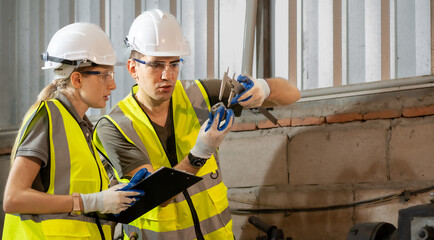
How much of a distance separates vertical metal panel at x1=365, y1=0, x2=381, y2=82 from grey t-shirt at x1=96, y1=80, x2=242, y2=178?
3.05 ft

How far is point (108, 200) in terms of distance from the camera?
2.57m

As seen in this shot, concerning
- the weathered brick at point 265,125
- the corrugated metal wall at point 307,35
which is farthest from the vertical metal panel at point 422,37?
the weathered brick at point 265,125

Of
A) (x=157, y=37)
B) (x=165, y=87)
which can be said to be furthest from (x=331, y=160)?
(x=157, y=37)

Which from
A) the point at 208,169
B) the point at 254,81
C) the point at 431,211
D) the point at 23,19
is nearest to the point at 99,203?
the point at 208,169

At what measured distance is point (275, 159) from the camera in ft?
13.0

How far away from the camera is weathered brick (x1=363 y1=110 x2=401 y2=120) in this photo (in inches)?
139

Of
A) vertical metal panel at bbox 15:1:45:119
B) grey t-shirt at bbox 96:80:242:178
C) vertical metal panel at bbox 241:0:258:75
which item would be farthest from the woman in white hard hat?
vertical metal panel at bbox 15:1:45:119

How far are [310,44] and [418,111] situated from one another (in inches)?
33.0

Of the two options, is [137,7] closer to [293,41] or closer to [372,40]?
[293,41]

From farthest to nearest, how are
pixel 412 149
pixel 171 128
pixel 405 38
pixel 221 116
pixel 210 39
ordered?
pixel 210 39, pixel 405 38, pixel 412 149, pixel 171 128, pixel 221 116

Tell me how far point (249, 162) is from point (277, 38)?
83 centimetres

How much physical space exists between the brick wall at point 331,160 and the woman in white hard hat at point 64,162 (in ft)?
4.67

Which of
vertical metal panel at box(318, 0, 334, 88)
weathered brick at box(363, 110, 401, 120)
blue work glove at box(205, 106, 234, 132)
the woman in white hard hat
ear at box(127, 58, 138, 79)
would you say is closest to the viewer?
the woman in white hard hat

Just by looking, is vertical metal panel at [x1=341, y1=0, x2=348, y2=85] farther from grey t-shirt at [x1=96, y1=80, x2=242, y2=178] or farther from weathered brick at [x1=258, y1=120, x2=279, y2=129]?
grey t-shirt at [x1=96, y1=80, x2=242, y2=178]
